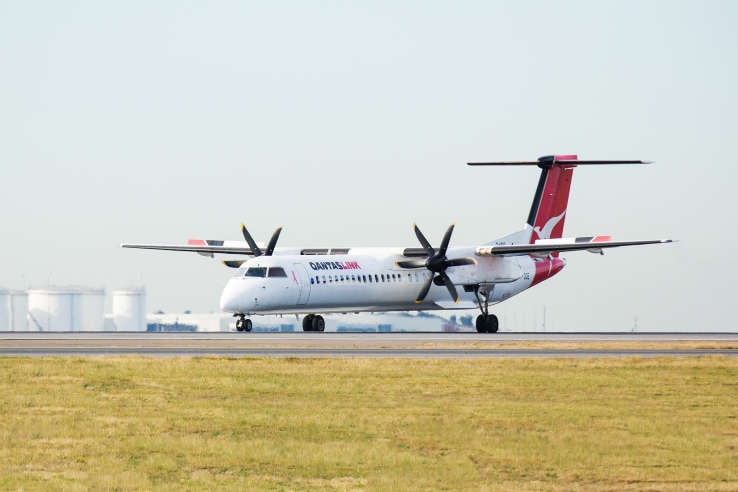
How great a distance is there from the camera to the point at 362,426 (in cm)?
2233

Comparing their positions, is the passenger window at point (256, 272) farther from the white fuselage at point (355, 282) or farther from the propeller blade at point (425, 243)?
the propeller blade at point (425, 243)

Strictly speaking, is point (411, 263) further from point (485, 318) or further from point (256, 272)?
point (256, 272)

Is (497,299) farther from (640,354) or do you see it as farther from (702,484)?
(702,484)

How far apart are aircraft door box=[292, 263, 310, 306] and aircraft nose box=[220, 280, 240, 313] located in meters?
3.04

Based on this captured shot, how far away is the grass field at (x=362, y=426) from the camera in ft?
59.9

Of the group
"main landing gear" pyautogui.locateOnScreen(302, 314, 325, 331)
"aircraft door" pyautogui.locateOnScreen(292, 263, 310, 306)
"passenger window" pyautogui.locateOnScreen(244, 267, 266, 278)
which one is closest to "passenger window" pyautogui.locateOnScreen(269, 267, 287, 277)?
"passenger window" pyautogui.locateOnScreen(244, 267, 266, 278)

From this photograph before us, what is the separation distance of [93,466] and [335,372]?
12.0m

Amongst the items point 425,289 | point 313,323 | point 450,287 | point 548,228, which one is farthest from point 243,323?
point 548,228

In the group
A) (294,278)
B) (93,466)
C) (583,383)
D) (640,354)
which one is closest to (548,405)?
(583,383)

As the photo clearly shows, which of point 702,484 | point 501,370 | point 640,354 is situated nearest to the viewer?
point 702,484

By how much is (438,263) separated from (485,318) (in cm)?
472

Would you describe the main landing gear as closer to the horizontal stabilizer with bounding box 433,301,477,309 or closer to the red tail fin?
the horizontal stabilizer with bounding box 433,301,477,309

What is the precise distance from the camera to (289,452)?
1989cm

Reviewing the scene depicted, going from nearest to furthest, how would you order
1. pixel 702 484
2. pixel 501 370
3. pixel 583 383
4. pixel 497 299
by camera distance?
pixel 702 484
pixel 583 383
pixel 501 370
pixel 497 299
